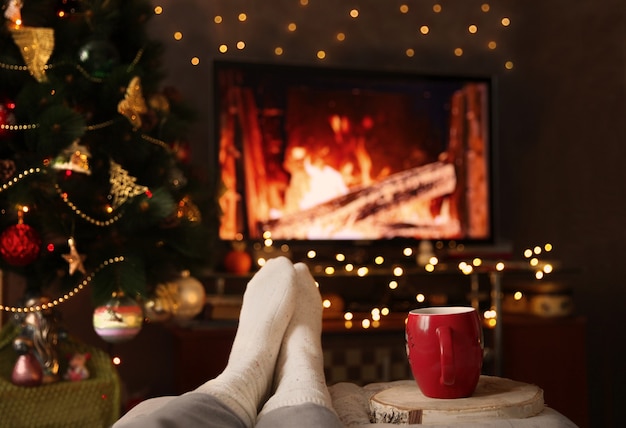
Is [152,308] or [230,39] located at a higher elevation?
[230,39]

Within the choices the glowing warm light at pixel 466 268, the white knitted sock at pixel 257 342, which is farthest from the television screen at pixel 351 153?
the white knitted sock at pixel 257 342

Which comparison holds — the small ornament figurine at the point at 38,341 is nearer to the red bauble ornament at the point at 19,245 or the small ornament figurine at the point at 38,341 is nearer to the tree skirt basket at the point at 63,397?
the tree skirt basket at the point at 63,397

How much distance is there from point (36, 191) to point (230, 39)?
1.06 m

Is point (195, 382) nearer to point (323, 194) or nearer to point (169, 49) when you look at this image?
point (323, 194)

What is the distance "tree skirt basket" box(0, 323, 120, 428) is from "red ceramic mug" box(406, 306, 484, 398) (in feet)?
3.70

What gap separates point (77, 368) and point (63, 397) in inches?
2.8

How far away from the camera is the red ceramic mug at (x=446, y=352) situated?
2.48ft

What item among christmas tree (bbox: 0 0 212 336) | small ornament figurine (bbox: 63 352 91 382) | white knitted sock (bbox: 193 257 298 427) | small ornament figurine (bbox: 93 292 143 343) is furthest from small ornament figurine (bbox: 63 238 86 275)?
white knitted sock (bbox: 193 257 298 427)

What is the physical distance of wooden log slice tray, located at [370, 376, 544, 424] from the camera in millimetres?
704

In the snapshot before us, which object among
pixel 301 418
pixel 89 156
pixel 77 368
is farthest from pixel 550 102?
pixel 301 418

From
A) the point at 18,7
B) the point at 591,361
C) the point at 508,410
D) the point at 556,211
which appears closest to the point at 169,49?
the point at 18,7

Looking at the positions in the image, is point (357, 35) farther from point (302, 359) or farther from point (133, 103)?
point (302, 359)

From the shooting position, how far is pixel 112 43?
1834 mm

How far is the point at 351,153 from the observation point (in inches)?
98.2
